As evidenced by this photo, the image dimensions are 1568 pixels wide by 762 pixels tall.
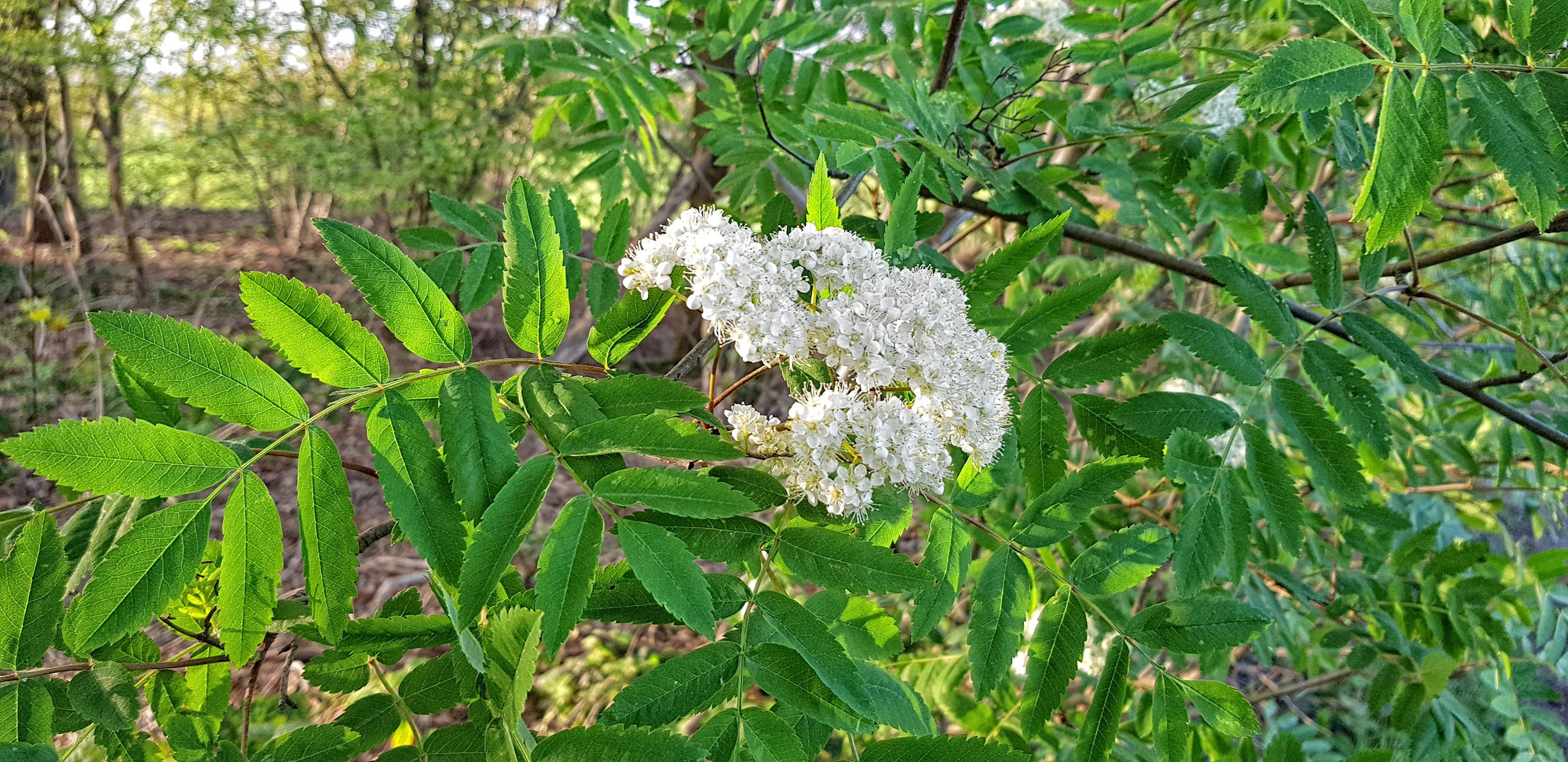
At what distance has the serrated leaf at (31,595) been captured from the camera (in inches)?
38.4

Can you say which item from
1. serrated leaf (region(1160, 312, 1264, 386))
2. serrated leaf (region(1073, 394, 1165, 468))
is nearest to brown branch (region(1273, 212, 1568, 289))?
serrated leaf (region(1160, 312, 1264, 386))

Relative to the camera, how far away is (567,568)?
2.81 feet

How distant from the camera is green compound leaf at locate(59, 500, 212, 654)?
2.63ft

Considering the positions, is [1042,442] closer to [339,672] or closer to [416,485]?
[416,485]

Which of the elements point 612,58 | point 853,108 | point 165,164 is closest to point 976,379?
point 853,108

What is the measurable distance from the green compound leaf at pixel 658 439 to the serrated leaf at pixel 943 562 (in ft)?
1.56

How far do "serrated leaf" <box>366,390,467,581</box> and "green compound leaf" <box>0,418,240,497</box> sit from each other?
179mm

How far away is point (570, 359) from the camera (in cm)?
489

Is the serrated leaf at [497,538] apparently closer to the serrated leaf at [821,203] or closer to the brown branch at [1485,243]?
the serrated leaf at [821,203]

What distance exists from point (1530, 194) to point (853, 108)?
0.96 meters

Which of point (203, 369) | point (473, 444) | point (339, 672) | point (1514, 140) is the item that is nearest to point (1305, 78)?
point (1514, 140)

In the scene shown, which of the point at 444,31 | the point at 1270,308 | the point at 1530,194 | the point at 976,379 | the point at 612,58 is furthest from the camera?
the point at 444,31

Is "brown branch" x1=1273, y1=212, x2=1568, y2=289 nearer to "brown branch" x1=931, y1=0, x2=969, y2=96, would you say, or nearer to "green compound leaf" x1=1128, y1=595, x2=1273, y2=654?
"green compound leaf" x1=1128, y1=595, x2=1273, y2=654

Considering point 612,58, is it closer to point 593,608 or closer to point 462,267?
point 462,267
